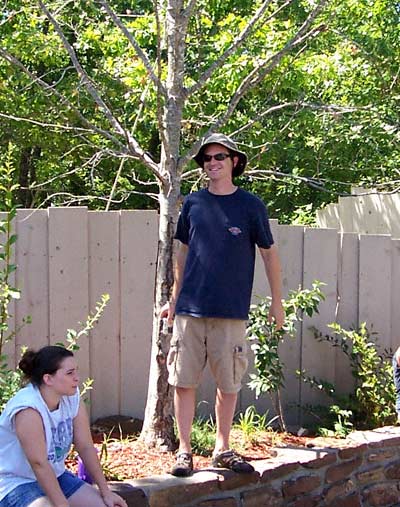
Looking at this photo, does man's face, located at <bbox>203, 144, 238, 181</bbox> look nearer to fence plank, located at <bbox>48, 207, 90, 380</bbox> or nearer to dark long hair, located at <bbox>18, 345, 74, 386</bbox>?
fence plank, located at <bbox>48, 207, 90, 380</bbox>

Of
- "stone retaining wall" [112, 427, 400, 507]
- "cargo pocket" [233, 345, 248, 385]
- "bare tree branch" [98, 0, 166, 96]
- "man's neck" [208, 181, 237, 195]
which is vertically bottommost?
"stone retaining wall" [112, 427, 400, 507]

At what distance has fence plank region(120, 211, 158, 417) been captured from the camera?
509 cm

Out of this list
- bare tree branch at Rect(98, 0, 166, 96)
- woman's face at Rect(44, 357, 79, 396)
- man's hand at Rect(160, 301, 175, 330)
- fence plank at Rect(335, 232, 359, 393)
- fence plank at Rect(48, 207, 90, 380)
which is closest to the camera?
woman's face at Rect(44, 357, 79, 396)

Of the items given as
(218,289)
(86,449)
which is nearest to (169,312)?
(218,289)

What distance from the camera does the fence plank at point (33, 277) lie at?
186 inches

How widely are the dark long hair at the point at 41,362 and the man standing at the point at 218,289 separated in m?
0.82

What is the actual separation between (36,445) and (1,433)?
8.0 inches

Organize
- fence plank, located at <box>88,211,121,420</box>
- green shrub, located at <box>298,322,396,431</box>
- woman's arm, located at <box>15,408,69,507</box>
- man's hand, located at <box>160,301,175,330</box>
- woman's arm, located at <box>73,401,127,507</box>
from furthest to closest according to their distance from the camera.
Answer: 1. green shrub, located at <box>298,322,396,431</box>
2. fence plank, located at <box>88,211,121,420</box>
3. man's hand, located at <box>160,301,175,330</box>
4. woman's arm, located at <box>73,401,127,507</box>
5. woman's arm, located at <box>15,408,69,507</box>

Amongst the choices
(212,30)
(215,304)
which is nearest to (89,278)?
(215,304)

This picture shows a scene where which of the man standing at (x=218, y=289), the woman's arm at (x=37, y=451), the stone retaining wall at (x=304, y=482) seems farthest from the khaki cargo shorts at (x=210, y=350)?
the woman's arm at (x=37, y=451)

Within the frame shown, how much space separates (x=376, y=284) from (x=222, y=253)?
235 cm

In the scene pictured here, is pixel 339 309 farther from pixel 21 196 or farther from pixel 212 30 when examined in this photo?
pixel 21 196

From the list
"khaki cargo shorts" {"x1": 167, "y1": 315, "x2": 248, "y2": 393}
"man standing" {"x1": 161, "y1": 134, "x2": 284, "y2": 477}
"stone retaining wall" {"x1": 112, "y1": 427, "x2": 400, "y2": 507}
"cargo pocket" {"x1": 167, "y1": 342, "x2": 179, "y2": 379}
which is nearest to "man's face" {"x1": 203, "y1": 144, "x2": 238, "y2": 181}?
"man standing" {"x1": 161, "y1": 134, "x2": 284, "y2": 477}

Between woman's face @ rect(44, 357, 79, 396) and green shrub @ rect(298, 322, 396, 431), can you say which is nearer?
woman's face @ rect(44, 357, 79, 396)
